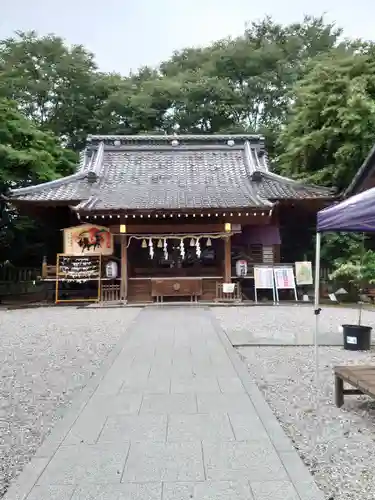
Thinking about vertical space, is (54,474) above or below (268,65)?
below

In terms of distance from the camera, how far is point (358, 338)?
662 centimetres

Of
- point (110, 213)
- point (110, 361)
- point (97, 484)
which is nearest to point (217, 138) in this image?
point (110, 213)

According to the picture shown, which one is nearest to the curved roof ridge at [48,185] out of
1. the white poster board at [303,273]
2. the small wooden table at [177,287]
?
the small wooden table at [177,287]

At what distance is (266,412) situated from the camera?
3764 millimetres

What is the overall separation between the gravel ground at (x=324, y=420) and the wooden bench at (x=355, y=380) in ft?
0.35

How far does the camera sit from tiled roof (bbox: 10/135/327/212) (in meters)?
14.2

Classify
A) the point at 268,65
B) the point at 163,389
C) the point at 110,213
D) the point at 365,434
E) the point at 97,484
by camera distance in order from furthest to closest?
the point at 268,65 < the point at 110,213 < the point at 163,389 < the point at 365,434 < the point at 97,484

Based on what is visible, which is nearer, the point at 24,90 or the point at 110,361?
the point at 110,361

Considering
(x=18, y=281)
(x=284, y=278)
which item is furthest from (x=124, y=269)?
(x=18, y=281)

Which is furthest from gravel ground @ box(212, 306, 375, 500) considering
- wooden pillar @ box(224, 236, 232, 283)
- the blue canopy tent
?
wooden pillar @ box(224, 236, 232, 283)

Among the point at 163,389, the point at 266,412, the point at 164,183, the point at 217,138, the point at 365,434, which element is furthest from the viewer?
the point at 217,138

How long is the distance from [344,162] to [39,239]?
12.2 metres

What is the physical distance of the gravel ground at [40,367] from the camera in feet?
11.3

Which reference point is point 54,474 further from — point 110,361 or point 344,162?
point 344,162
